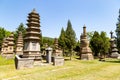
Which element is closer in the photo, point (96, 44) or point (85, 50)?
point (85, 50)

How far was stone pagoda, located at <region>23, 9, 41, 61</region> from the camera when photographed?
25883mm

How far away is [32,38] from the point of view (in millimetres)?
→ 26000

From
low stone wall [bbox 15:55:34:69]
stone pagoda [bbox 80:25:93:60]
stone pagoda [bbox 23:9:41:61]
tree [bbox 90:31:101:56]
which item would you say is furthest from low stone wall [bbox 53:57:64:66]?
tree [bbox 90:31:101:56]

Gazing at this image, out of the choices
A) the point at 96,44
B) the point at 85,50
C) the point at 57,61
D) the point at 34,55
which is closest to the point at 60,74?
the point at 57,61

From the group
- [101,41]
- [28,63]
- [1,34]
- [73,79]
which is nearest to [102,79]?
[73,79]

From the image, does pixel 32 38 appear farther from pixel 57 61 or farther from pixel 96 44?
pixel 96 44

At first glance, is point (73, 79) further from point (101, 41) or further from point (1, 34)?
point (1, 34)

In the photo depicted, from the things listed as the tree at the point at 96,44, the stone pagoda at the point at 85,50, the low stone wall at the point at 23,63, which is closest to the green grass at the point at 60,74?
the low stone wall at the point at 23,63

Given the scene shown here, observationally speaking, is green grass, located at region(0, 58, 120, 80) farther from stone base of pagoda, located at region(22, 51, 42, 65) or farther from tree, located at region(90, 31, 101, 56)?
tree, located at region(90, 31, 101, 56)

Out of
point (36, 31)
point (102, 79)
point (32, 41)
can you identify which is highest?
point (36, 31)

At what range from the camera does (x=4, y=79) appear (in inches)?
512

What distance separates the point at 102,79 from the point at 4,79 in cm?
821

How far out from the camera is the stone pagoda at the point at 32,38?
84.9ft

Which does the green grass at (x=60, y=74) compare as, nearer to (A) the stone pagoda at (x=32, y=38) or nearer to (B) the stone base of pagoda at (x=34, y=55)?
(B) the stone base of pagoda at (x=34, y=55)
